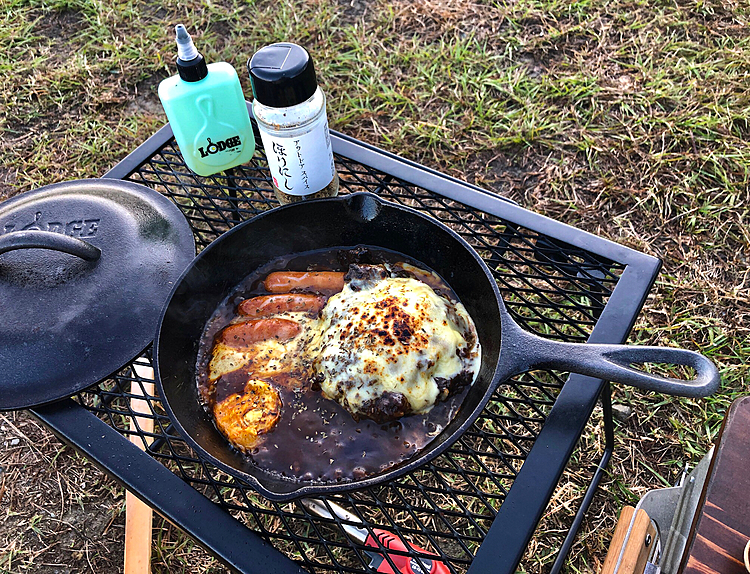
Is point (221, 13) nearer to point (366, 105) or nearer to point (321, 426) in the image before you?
point (366, 105)

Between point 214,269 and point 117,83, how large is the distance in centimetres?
323

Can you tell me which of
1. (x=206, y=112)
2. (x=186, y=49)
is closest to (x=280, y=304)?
(x=206, y=112)

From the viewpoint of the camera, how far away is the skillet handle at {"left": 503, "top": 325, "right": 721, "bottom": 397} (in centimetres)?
129

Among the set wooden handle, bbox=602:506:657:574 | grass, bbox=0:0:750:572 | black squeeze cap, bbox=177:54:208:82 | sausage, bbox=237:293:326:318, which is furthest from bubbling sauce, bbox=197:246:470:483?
grass, bbox=0:0:750:572

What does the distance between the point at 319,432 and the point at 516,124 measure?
9.22ft

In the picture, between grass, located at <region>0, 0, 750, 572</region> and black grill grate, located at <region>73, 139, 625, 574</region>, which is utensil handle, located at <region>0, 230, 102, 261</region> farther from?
grass, located at <region>0, 0, 750, 572</region>

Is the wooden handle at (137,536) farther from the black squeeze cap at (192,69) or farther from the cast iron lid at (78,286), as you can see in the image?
the black squeeze cap at (192,69)

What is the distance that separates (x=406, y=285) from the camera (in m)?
1.73

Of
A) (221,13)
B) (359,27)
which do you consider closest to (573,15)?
(359,27)

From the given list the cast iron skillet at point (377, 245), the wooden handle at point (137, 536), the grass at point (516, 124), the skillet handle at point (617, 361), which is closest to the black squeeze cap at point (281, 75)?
the cast iron skillet at point (377, 245)

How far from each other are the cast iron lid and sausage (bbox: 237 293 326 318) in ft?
0.81

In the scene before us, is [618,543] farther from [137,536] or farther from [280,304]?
[137,536]

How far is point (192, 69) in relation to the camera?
1.94m

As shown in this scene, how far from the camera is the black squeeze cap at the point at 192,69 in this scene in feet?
6.32
